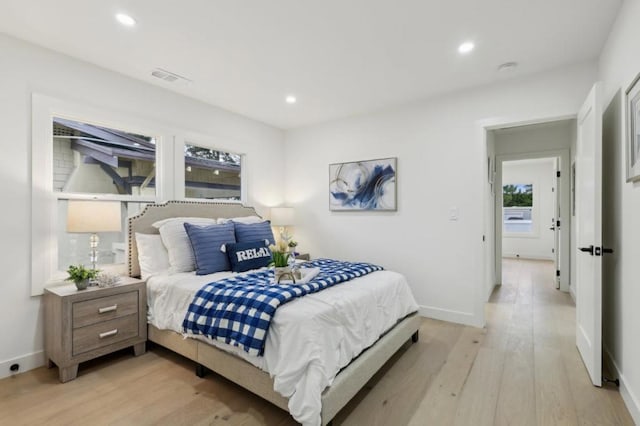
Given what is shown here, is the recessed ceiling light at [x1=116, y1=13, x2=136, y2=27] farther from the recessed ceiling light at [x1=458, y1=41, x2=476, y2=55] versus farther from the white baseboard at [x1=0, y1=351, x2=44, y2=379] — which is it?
the white baseboard at [x1=0, y1=351, x2=44, y2=379]

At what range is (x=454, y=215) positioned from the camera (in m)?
3.52

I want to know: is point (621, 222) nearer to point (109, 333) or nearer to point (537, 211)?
point (109, 333)

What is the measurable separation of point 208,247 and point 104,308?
2.96 feet

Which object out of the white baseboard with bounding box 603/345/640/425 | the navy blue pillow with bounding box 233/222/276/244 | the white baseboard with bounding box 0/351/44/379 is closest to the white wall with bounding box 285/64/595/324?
Answer: the white baseboard with bounding box 603/345/640/425

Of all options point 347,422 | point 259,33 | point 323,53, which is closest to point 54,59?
point 259,33

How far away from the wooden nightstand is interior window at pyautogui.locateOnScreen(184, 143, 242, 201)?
1436mm

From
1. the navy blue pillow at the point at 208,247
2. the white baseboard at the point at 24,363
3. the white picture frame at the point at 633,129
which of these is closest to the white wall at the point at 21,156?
the white baseboard at the point at 24,363

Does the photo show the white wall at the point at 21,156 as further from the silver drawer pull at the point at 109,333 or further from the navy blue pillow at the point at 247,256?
the navy blue pillow at the point at 247,256

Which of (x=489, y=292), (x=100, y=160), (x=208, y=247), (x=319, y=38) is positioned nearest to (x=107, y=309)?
(x=208, y=247)

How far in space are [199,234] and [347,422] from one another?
1972mm

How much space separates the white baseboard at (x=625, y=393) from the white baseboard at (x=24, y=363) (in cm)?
403

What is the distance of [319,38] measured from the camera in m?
2.46

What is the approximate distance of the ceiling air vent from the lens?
300cm

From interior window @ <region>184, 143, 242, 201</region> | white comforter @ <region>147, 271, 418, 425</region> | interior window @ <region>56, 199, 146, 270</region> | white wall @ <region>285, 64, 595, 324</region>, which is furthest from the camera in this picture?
interior window @ <region>184, 143, 242, 201</region>
